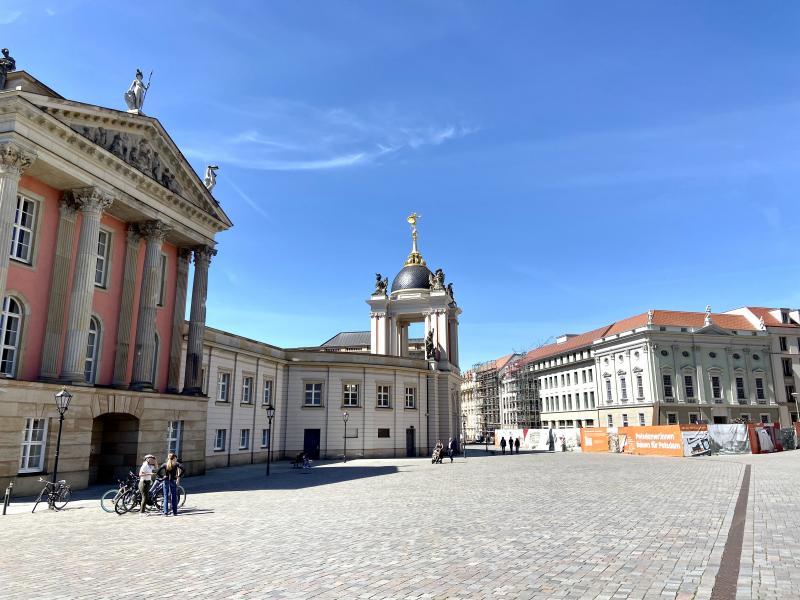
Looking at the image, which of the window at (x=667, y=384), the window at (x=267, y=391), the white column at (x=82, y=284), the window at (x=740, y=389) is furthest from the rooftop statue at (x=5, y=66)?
the window at (x=740, y=389)

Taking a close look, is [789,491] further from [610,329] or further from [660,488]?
[610,329]

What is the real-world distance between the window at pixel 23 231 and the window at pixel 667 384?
6816 centimetres

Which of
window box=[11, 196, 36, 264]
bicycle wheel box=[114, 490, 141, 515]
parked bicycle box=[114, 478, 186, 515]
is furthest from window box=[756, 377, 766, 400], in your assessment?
window box=[11, 196, 36, 264]

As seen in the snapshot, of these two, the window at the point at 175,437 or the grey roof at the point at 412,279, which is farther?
the grey roof at the point at 412,279

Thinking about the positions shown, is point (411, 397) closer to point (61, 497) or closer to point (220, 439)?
point (220, 439)

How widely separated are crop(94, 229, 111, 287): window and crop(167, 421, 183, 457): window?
7711mm

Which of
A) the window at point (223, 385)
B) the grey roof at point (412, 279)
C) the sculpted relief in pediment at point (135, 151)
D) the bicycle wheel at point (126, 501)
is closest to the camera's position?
the bicycle wheel at point (126, 501)

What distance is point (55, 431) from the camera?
2164cm

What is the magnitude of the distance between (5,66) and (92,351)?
1230 cm

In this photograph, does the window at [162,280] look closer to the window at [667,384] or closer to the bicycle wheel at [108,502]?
the bicycle wheel at [108,502]

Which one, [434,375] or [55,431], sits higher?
[434,375]

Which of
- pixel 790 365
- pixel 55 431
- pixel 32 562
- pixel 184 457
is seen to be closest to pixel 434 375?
pixel 184 457

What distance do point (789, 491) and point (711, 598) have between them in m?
15.9

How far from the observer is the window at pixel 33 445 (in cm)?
2095
